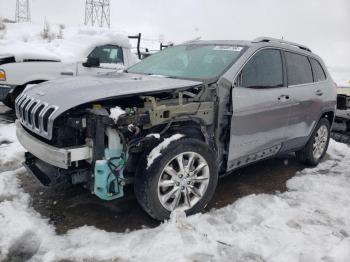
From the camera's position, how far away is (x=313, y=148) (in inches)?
223

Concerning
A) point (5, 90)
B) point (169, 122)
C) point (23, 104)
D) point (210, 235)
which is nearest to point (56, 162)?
point (23, 104)

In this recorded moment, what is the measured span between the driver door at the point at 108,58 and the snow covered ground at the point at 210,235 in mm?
4025

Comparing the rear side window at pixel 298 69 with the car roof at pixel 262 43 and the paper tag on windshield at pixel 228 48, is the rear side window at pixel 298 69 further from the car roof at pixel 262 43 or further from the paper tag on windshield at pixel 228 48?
the paper tag on windshield at pixel 228 48

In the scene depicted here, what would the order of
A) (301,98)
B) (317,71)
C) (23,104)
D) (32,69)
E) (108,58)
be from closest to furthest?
(23,104), (301,98), (317,71), (32,69), (108,58)

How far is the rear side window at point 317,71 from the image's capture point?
5531mm

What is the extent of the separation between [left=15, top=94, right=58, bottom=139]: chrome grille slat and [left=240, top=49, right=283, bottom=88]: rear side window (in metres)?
2.03

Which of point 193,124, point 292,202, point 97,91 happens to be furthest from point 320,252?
point 97,91

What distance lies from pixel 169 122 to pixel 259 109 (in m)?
Answer: 1.24

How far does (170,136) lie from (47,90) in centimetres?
125

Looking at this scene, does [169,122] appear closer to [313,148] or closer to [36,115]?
[36,115]

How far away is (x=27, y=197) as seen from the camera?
396 cm

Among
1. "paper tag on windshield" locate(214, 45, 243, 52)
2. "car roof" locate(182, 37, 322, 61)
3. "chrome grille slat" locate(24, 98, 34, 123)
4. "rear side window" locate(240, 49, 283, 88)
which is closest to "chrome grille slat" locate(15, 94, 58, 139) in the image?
"chrome grille slat" locate(24, 98, 34, 123)

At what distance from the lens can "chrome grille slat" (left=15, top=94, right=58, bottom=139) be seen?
3.10 metres

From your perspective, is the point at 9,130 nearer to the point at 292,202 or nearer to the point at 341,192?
the point at 292,202
